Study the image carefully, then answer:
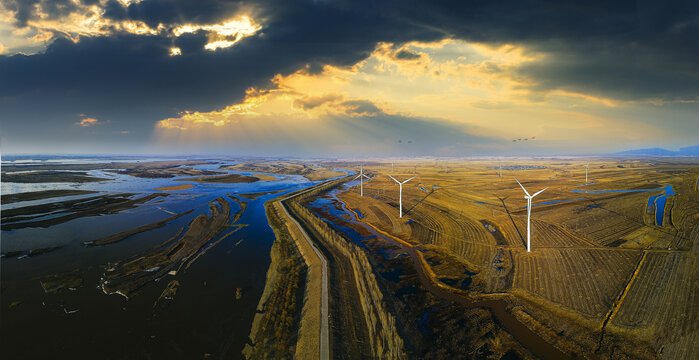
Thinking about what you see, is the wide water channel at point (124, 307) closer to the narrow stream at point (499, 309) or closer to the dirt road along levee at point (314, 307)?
the dirt road along levee at point (314, 307)

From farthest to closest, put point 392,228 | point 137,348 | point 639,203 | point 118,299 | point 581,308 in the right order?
1. point 639,203
2. point 392,228
3. point 118,299
4. point 581,308
5. point 137,348

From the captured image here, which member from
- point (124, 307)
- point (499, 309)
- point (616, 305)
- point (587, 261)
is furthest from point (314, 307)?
point (587, 261)

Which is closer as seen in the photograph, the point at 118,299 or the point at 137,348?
the point at 137,348

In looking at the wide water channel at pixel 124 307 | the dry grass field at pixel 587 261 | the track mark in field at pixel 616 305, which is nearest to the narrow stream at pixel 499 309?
the dry grass field at pixel 587 261

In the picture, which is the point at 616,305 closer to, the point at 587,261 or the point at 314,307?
the point at 587,261

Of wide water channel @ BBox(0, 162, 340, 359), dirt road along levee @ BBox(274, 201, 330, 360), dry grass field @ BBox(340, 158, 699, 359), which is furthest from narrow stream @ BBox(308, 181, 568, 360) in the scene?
wide water channel @ BBox(0, 162, 340, 359)

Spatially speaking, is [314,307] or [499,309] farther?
[314,307]

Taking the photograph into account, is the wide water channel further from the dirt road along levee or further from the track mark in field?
the track mark in field

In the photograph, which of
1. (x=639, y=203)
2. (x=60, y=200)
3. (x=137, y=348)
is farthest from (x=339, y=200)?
(x=60, y=200)

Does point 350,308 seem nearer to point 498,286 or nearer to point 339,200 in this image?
point 498,286

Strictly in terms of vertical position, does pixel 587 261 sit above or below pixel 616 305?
above

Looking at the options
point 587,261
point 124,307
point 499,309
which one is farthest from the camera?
point 587,261
